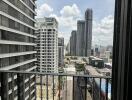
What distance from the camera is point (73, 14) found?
4117 mm

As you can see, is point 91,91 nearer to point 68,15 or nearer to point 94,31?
point 94,31

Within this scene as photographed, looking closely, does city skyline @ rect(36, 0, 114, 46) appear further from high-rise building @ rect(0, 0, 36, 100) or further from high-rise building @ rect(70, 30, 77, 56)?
high-rise building @ rect(0, 0, 36, 100)

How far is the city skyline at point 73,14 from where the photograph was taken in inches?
122

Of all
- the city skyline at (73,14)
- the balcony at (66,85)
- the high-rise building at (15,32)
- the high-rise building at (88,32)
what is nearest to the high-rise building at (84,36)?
the high-rise building at (88,32)

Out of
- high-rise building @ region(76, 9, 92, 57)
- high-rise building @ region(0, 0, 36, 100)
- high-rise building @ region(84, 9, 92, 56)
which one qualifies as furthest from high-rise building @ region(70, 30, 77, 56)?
high-rise building @ region(0, 0, 36, 100)

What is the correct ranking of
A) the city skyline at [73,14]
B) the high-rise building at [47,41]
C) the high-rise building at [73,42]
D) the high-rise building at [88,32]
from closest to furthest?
the city skyline at [73,14] → the high-rise building at [88,32] → the high-rise building at [73,42] → the high-rise building at [47,41]

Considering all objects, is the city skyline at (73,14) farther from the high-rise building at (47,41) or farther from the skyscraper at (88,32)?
the high-rise building at (47,41)

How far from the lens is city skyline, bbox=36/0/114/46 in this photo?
122 inches

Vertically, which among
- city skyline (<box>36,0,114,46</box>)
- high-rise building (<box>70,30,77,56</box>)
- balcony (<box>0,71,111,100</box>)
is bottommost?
balcony (<box>0,71,111,100</box>)

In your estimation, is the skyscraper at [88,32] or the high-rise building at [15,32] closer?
the skyscraper at [88,32]

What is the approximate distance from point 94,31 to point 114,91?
2.19 m

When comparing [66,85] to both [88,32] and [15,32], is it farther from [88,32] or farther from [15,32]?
[15,32]

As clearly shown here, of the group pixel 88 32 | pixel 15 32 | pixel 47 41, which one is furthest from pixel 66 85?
pixel 15 32

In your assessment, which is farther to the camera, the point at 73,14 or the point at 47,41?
the point at 47,41
